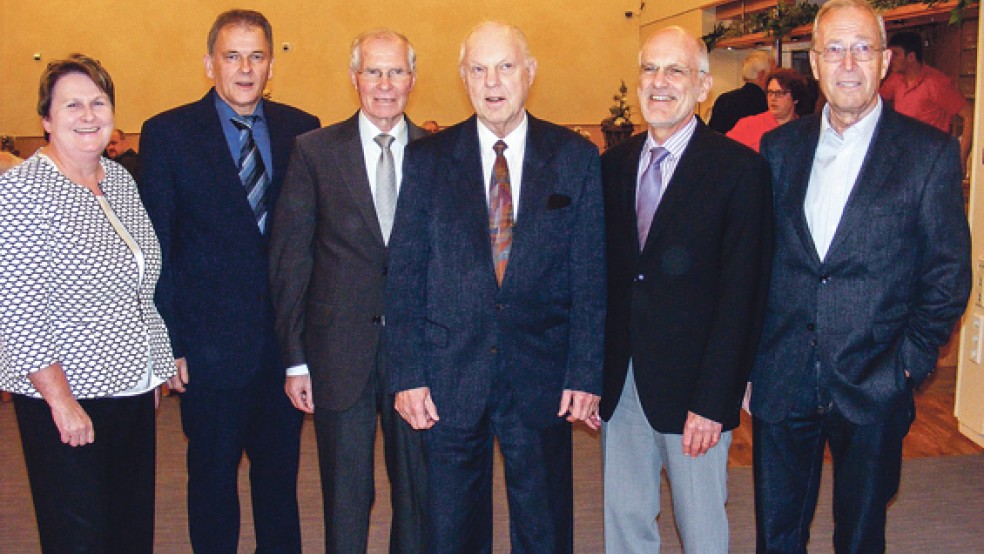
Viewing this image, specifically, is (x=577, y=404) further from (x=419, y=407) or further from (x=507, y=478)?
(x=419, y=407)

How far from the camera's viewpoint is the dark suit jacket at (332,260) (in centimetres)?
281

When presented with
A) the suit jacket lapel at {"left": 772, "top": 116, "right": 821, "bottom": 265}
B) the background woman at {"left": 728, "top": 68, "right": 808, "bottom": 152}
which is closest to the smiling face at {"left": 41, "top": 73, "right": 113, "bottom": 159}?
the suit jacket lapel at {"left": 772, "top": 116, "right": 821, "bottom": 265}

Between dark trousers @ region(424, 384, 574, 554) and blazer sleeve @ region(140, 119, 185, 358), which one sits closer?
dark trousers @ region(424, 384, 574, 554)

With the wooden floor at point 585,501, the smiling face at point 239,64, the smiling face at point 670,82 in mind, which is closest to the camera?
the smiling face at point 670,82

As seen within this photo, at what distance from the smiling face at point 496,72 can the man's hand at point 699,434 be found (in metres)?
0.97

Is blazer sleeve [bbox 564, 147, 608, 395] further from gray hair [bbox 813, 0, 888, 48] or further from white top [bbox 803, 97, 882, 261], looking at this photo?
gray hair [bbox 813, 0, 888, 48]

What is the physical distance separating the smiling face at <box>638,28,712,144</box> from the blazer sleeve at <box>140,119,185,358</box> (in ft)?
4.84

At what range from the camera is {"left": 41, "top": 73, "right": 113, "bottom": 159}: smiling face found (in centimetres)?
253

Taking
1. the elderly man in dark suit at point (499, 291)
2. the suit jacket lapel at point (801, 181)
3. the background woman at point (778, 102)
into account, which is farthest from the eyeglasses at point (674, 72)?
the background woman at point (778, 102)

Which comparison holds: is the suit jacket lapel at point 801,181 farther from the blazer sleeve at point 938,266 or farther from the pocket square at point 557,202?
the pocket square at point 557,202

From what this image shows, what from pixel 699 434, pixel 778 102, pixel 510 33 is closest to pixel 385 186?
pixel 510 33

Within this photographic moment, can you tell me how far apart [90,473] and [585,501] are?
2.24 metres

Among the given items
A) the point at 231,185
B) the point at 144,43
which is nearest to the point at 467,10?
the point at 144,43

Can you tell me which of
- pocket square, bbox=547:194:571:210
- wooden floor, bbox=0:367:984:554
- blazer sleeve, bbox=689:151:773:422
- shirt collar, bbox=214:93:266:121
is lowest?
wooden floor, bbox=0:367:984:554
